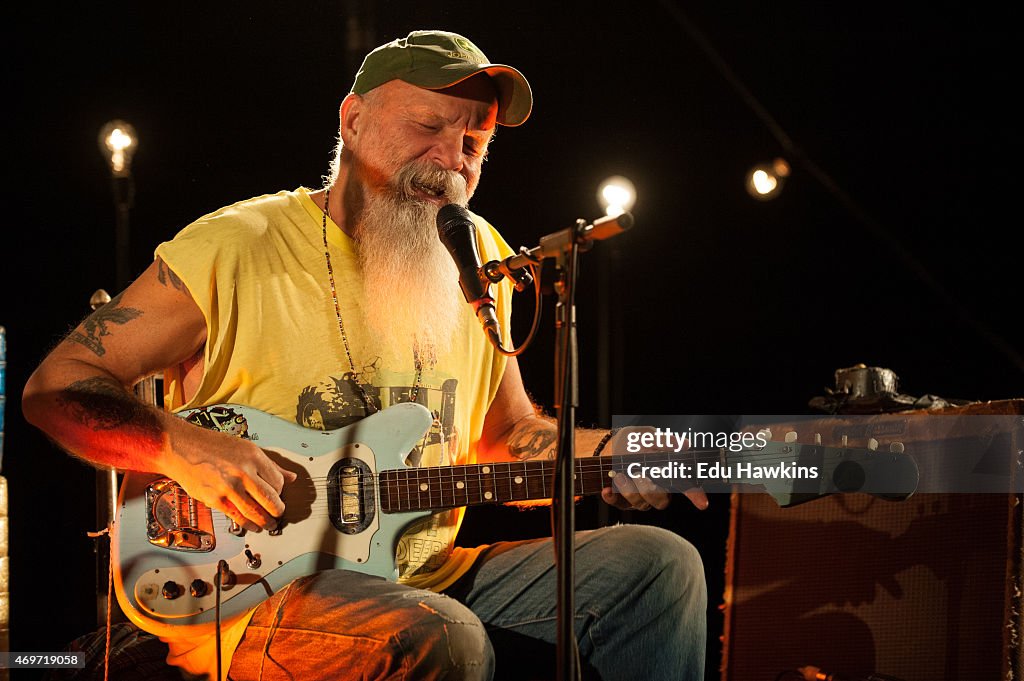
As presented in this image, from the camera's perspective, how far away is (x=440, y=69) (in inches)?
96.3

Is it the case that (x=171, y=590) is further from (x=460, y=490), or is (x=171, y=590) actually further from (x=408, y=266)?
(x=408, y=266)

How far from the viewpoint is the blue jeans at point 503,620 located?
1.77 meters

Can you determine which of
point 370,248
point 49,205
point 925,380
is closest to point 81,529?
point 49,205

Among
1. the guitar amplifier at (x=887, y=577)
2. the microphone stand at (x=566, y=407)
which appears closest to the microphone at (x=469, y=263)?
the microphone stand at (x=566, y=407)

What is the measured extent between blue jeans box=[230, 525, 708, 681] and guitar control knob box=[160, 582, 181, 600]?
0.18 metres

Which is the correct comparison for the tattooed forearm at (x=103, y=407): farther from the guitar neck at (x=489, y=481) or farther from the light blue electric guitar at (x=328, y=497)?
the guitar neck at (x=489, y=481)

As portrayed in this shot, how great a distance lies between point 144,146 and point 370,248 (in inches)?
76.2

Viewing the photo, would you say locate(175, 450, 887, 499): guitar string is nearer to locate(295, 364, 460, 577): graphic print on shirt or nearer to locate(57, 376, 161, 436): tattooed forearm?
locate(295, 364, 460, 577): graphic print on shirt

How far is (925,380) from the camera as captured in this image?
4766 mm

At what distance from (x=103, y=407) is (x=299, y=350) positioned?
46 centimetres

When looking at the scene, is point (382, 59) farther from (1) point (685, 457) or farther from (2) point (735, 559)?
(2) point (735, 559)

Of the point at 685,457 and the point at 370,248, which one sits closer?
the point at 685,457

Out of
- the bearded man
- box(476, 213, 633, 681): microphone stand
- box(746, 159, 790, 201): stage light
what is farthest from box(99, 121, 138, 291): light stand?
box(746, 159, 790, 201): stage light

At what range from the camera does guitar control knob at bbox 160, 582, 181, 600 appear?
1.93m
